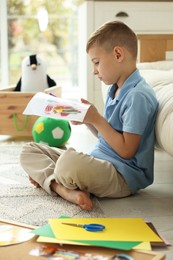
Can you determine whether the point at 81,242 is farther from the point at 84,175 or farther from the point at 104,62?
the point at 104,62

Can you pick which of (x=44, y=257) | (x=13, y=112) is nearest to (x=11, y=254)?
(x=44, y=257)

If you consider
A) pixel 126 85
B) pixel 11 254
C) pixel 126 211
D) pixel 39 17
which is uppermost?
pixel 39 17

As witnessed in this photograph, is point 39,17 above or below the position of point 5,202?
above

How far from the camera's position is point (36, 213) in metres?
1.31

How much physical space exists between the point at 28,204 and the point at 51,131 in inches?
27.2

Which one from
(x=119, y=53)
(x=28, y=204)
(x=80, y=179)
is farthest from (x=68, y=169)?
(x=119, y=53)

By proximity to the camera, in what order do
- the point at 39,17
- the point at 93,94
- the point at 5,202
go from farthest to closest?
the point at 39,17, the point at 93,94, the point at 5,202

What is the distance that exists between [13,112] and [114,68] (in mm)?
936

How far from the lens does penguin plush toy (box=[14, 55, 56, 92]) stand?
249 cm

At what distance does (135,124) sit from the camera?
4.49ft

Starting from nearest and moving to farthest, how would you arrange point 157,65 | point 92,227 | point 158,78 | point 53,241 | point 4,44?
point 53,241, point 92,227, point 158,78, point 157,65, point 4,44

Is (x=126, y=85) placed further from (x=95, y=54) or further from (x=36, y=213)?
(x=36, y=213)

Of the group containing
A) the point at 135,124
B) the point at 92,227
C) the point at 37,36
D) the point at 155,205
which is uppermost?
the point at 37,36

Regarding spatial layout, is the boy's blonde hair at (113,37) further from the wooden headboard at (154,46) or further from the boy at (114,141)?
the wooden headboard at (154,46)
